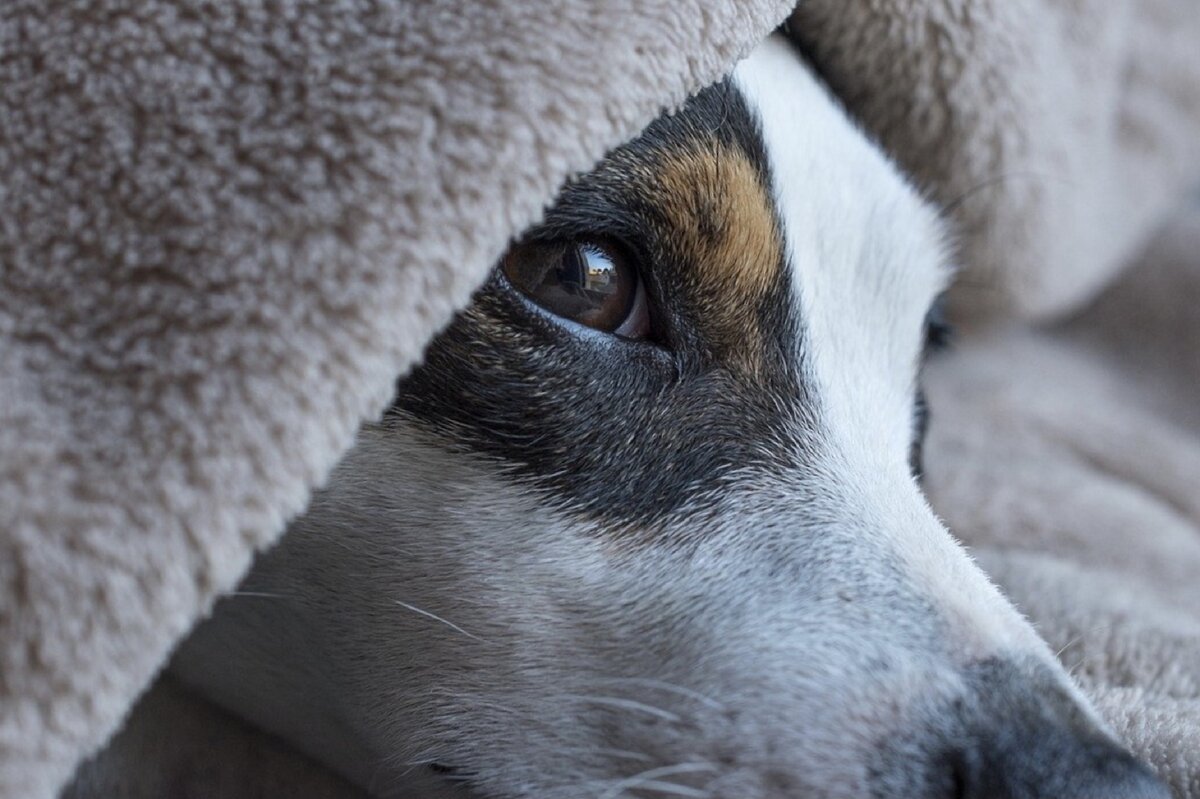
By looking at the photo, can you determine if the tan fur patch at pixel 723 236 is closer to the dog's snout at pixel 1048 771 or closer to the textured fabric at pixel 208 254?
the textured fabric at pixel 208 254

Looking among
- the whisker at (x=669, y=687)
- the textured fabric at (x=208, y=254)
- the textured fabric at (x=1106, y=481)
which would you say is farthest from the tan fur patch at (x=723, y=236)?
the textured fabric at (x=1106, y=481)

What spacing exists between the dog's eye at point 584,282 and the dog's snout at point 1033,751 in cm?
34

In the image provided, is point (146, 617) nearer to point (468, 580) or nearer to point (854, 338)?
point (468, 580)

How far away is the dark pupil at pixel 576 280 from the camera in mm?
819

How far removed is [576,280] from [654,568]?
206 mm

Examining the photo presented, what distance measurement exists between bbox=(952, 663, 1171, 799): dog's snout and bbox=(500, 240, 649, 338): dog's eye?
343 mm

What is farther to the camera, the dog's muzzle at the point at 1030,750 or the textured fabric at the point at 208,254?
the dog's muzzle at the point at 1030,750

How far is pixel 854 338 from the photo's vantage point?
0.99 m

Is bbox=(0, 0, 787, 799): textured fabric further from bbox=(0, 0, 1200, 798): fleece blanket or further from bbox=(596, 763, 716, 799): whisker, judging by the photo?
bbox=(596, 763, 716, 799): whisker

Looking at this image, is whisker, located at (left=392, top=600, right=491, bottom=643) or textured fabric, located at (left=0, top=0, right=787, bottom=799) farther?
whisker, located at (left=392, top=600, right=491, bottom=643)

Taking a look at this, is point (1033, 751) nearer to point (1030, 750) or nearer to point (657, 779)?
point (1030, 750)

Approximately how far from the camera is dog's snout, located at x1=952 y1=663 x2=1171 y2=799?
710 millimetres

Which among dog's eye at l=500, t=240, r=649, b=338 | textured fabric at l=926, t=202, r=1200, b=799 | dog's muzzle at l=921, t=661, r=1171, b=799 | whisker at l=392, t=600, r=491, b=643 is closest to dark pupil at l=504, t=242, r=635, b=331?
dog's eye at l=500, t=240, r=649, b=338

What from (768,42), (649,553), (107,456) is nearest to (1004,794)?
(649,553)
